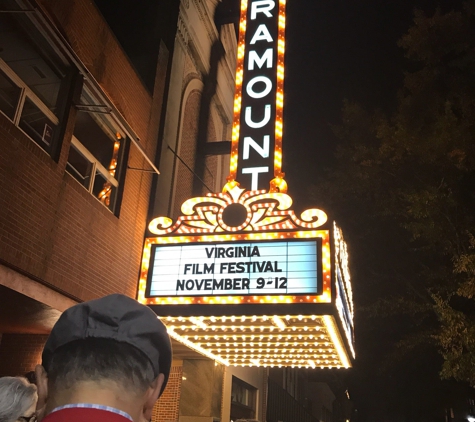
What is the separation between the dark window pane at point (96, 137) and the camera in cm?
913

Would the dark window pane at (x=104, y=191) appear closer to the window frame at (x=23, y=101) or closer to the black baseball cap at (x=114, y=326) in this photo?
the window frame at (x=23, y=101)

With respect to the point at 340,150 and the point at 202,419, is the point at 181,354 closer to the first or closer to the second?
the point at 202,419

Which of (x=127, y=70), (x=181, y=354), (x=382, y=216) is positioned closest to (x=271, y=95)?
(x=127, y=70)

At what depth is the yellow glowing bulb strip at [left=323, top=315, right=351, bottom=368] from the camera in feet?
27.9

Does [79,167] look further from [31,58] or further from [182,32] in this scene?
[182,32]

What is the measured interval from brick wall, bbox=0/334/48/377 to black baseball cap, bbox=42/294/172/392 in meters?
7.41

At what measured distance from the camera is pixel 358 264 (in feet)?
63.1

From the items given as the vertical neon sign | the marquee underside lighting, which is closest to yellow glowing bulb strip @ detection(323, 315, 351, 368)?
the marquee underside lighting

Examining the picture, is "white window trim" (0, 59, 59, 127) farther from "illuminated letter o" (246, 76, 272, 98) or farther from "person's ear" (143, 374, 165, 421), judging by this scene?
"person's ear" (143, 374, 165, 421)

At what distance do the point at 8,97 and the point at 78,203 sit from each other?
1802mm

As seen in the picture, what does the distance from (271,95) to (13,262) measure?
6.38 meters

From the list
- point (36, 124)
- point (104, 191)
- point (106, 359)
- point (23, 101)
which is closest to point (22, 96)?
point (23, 101)

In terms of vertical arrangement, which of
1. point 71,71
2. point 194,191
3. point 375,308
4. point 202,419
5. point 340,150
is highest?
point 340,150

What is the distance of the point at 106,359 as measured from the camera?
155cm
